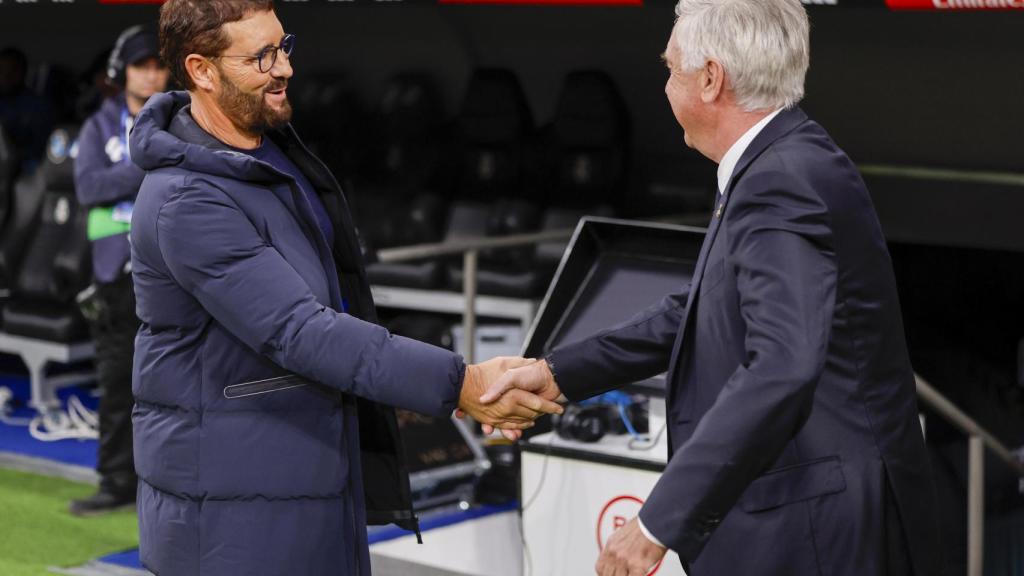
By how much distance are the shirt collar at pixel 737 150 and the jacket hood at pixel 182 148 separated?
0.76m

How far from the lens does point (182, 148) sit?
2738 millimetres

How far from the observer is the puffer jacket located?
2.67 metres

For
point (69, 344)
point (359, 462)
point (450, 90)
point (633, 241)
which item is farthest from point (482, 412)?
point (450, 90)

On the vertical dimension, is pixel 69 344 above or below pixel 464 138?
below

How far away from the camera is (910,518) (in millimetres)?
2486

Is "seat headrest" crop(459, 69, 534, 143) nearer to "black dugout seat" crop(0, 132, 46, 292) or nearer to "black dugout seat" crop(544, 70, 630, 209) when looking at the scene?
"black dugout seat" crop(544, 70, 630, 209)

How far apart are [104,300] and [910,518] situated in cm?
385

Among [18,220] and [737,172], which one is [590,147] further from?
[737,172]

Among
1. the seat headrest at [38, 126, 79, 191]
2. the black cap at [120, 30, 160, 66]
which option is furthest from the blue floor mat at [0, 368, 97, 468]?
the black cap at [120, 30, 160, 66]

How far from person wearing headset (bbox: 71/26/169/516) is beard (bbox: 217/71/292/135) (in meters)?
2.71

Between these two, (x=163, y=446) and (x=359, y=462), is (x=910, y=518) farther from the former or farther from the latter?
(x=163, y=446)

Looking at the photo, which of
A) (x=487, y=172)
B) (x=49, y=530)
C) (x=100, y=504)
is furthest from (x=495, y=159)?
(x=49, y=530)

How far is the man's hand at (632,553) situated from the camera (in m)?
2.32

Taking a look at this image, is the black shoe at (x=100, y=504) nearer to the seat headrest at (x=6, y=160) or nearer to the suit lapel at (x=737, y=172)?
the seat headrest at (x=6, y=160)
